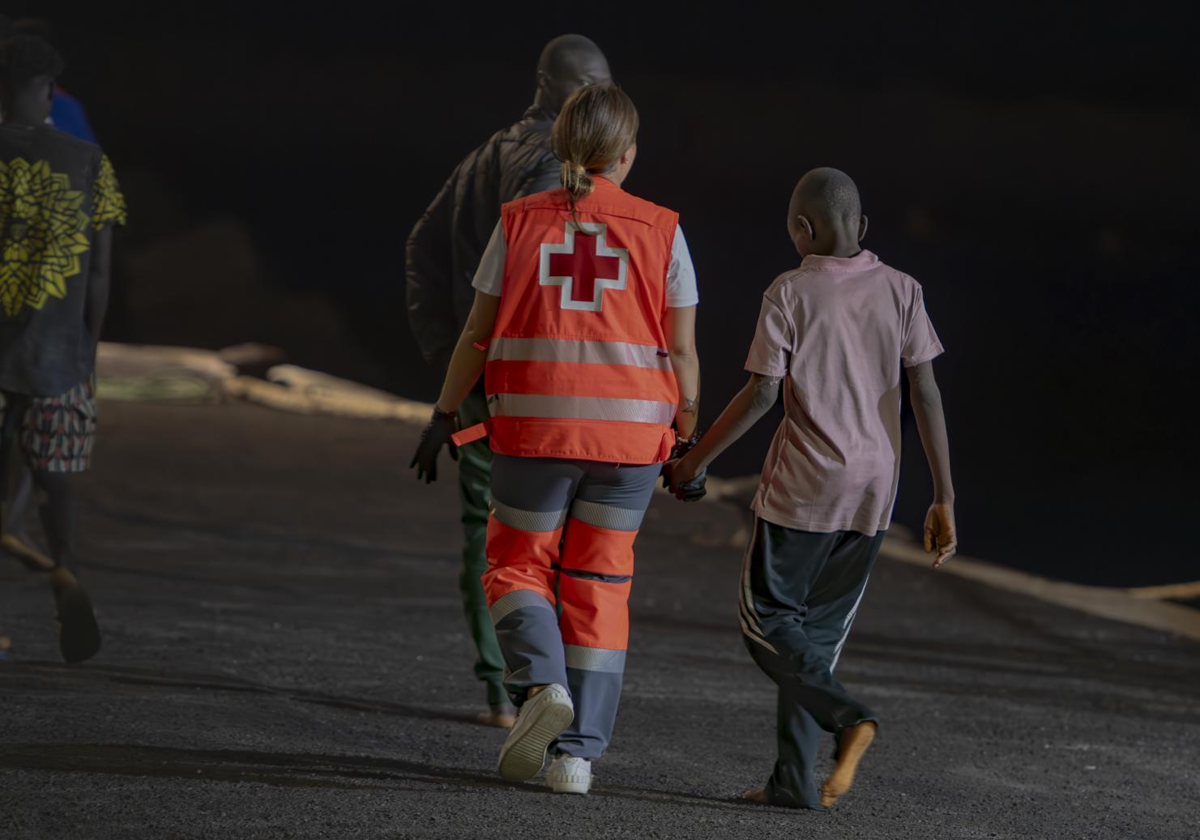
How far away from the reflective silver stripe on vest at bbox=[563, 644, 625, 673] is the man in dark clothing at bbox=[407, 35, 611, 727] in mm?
928

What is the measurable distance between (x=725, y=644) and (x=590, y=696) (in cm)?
296

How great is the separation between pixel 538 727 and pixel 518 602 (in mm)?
262

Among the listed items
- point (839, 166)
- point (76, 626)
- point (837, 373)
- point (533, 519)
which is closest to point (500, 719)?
point (533, 519)

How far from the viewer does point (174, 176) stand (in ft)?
41.3

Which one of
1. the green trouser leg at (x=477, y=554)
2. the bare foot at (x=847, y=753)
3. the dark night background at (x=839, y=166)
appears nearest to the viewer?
the bare foot at (x=847, y=753)

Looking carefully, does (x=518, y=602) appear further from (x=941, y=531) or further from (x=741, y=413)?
(x=941, y=531)

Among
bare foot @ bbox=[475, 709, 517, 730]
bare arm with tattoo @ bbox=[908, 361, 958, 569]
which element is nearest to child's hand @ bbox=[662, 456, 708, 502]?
bare arm with tattoo @ bbox=[908, 361, 958, 569]

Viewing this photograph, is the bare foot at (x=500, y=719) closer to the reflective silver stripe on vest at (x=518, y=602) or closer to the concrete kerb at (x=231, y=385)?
the reflective silver stripe on vest at (x=518, y=602)

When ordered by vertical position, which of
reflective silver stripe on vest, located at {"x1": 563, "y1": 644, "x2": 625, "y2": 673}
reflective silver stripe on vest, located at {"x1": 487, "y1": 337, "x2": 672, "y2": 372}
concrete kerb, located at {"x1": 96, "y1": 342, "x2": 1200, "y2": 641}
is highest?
reflective silver stripe on vest, located at {"x1": 487, "y1": 337, "x2": 672, "y2": 372}

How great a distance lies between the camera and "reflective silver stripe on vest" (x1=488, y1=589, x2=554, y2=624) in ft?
10.5

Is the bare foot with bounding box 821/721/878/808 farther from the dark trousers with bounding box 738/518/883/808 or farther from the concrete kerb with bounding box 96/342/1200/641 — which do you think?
the concrete kerb with bounding box 96/342/1200/641

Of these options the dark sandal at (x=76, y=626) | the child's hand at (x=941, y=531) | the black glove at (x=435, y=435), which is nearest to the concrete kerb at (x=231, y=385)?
the dark sandal at (x=76, y=626)

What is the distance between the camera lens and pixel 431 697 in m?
4.72

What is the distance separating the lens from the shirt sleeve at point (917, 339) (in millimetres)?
3168
